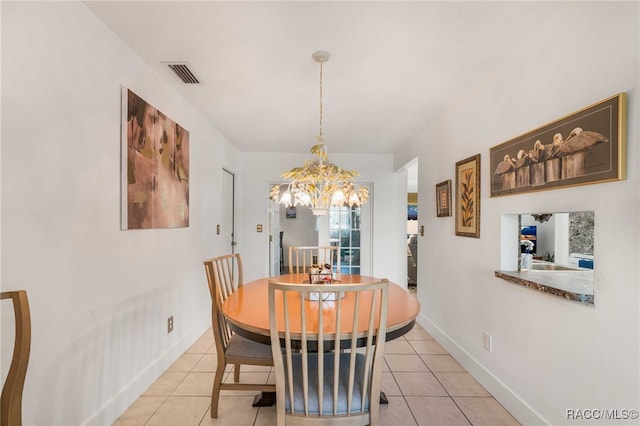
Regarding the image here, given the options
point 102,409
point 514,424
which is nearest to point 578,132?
point 514,424

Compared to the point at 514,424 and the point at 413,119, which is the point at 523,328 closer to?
the point at 514,424

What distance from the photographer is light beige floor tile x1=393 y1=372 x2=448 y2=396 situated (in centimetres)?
222

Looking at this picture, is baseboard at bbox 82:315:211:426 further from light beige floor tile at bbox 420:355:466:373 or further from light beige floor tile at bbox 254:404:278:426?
light beige floor tile at bbox 420:355:466:373

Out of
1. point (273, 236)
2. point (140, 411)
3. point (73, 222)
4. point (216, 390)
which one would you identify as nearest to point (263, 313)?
point (216, 390)

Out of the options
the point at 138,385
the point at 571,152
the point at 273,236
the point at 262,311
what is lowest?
the point at 138,385

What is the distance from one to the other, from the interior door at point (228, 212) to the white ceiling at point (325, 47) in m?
1.38

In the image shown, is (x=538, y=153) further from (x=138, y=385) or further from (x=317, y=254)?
(x=317, y=254)

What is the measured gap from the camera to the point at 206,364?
8.65ft

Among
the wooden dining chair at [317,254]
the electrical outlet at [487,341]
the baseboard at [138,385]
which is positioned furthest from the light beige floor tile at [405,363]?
the baseboard at [138,385]

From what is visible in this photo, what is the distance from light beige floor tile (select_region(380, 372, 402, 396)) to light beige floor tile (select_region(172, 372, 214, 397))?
4.04ft

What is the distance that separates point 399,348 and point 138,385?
2165mm

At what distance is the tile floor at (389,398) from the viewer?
1.91 metres

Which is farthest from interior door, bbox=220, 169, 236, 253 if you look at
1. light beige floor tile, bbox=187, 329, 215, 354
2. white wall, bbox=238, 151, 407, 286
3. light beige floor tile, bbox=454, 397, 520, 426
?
light beige floor tile, bbox=454, 397, 520, 426

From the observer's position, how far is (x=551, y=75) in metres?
1.65
